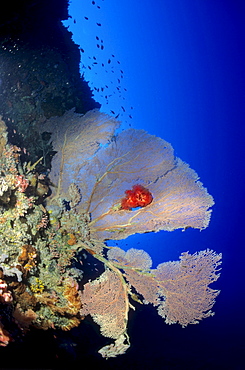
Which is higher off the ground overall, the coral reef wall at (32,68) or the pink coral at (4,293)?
the coral reef wall at (32,68)

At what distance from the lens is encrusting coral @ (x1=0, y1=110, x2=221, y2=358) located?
333 centimetres

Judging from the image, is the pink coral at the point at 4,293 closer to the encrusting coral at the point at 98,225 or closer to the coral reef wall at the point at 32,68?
the encrusting coral at the point at 98,225

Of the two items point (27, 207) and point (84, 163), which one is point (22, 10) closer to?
point (84, 163)

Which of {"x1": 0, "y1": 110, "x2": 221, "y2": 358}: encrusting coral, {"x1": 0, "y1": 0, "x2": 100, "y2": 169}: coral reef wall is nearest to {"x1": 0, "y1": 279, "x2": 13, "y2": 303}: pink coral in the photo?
{"x1": 0, "y1": 110, "x2": 221, "y2": 358}: encrusting coral

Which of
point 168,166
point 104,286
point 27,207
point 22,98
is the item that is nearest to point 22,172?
point 27,207

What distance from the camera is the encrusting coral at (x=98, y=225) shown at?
10.9ft

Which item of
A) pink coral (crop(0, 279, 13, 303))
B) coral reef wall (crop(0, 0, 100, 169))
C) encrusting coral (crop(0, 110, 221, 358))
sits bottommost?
pink coral (crop(0, 279, 13, 303))

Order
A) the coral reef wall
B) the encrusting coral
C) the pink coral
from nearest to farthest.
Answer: the pink coral
the encrusting coral
the coral reef wall

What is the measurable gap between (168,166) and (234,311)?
3968 centimetres

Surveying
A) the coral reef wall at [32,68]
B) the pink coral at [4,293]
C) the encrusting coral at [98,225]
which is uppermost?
the coral reef wall at [32,68]

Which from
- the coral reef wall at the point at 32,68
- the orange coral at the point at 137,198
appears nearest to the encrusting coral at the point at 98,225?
the orange coral at the point at 137,198

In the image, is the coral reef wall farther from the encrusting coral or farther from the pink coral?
the pink coral

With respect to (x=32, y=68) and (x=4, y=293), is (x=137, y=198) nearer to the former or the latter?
(x=4, y=293)

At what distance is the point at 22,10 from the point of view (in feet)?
15.1
